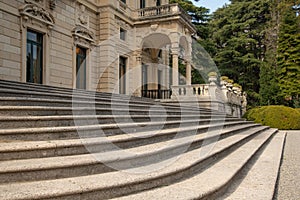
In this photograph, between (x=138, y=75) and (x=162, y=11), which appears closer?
(x=162, y=11)

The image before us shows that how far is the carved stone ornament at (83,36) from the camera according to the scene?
1448 cm

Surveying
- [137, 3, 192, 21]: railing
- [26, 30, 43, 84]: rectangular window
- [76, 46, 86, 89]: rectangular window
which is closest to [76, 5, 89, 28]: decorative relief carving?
[76, 46, 86, 89]: rectangular window

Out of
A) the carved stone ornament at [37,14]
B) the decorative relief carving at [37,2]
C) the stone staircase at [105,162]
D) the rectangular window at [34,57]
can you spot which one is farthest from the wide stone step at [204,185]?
the decorative relief carving at [37,2]

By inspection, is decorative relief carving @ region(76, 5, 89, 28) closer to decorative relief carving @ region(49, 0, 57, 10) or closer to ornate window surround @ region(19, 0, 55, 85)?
decorative relief carving @ region(49, 0, 57, 10)

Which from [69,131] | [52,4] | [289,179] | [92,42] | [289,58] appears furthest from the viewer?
[289,58]

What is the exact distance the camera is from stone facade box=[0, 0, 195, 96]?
1106 centimetres

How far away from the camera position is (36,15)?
1184 cm

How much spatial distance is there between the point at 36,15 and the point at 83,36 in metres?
3.48

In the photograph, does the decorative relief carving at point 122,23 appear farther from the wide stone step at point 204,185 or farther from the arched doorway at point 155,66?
the wide stone step at point 204,185

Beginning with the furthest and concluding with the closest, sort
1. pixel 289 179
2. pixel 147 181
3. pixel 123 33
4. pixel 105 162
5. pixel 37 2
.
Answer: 1. pixel 123 33
2. pixel 37 2
3. pixel 289 179
4. pixel 105 162
5. pixel 147 181

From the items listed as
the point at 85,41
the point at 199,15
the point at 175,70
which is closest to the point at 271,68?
the point at 199,15

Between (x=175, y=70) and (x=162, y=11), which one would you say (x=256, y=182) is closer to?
(x=175, y=70)

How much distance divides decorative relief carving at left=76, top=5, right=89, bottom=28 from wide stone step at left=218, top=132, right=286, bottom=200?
458 inches

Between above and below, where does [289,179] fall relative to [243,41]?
below
